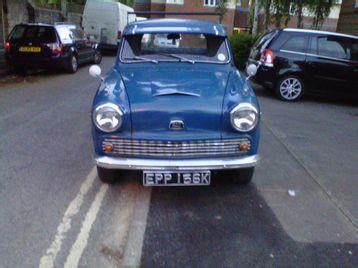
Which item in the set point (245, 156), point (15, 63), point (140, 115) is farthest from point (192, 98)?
point (15, 63)

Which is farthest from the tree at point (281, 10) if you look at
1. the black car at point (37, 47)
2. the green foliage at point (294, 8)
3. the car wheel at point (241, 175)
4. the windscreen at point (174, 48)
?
the car wheel at point (241, 175)

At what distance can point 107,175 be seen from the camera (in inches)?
171

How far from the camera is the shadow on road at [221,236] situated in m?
3.14

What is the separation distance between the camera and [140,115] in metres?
3.73

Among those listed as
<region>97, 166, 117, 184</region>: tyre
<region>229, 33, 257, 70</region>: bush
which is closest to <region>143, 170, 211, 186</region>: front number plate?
<region>97, 166, 117, 184</region>: tyre

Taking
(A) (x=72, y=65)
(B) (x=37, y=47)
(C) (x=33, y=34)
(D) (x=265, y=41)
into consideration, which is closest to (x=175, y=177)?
(D) (x=265, y=41)

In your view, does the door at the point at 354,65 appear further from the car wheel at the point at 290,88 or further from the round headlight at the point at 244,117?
the round headlight at the point at 244,117

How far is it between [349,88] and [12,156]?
7636 millimetres

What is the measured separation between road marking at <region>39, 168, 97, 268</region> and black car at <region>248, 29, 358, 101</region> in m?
5.90

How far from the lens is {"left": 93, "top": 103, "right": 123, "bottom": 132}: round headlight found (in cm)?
374

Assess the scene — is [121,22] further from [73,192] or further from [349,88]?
[73,192]

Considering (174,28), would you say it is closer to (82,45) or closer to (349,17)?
(82,45)

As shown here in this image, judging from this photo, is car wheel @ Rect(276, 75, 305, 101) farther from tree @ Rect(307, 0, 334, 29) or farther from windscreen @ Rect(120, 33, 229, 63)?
tree @ Rect(307, 0, 334, 29)

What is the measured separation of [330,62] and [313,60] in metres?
0.40
